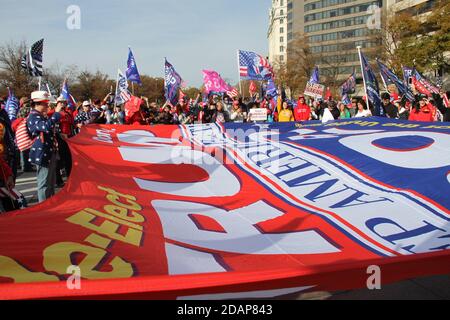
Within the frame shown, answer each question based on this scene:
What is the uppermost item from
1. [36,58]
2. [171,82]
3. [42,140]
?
[36,58]

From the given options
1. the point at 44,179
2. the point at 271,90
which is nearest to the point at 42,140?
the point at 44,179

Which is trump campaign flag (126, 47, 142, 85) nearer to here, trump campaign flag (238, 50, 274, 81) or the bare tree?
trump campaign flag (238, 50, 274, 81)

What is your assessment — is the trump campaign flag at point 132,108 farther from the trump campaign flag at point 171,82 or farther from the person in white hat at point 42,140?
the trump campaign flag at point 171,82

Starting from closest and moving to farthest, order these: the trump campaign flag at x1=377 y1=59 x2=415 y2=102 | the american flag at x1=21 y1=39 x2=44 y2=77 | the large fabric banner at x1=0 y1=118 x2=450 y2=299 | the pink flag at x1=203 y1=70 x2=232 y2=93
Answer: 1. the large fabric banner at x1=0 y1=118 x2=450 y2=299
2. the trump campaign flag at x1=377 y1=59 x2=415 y2=102
3. the american flag at x1=21 y1=39 x2=44 y2=77
4. the pink flag at x1=203 y1=70 x2=232 y2=93

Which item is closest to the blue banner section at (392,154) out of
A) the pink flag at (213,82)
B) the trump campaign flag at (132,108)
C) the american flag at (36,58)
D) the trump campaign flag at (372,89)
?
the trump campaign flag at (372,89)

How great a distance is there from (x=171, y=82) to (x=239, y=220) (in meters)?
14.0

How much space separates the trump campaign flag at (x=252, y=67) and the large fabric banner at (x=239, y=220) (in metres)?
10.2

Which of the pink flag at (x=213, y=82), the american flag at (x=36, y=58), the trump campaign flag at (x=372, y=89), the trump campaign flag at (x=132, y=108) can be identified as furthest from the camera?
the pink flag at (x=213, y=82)

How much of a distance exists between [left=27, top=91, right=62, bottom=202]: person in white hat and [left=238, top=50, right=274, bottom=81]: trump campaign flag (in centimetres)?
1095

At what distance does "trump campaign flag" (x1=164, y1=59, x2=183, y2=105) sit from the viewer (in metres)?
17.0

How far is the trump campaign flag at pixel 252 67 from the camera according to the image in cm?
1650

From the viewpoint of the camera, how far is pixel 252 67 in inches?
657
